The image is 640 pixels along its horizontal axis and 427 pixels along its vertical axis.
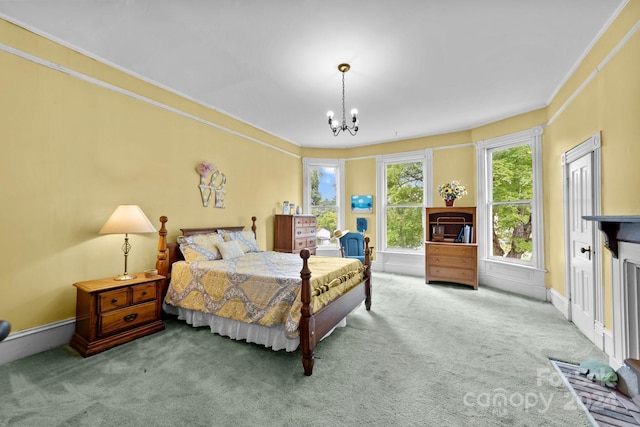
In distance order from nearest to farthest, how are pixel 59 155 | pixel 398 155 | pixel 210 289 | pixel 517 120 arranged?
1. pixel 59 155
2. pixel 210 289
3. pixel 517 120
4. pixel 398 155

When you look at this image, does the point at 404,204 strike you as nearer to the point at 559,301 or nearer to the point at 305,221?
the point at 305,221

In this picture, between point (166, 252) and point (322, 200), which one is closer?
point (166, 252)

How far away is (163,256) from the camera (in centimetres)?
348

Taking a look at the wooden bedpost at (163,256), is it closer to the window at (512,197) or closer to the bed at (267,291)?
the bed at (267,291)

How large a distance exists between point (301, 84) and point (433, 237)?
3770 mm

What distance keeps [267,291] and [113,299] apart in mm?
1538

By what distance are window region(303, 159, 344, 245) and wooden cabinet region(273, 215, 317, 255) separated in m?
0.84

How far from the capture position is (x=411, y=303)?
412 cm

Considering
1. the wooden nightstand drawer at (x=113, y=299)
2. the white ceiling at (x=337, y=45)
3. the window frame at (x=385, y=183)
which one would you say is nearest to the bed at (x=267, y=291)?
the wooden nightstand drawer at (x=113, y=299)

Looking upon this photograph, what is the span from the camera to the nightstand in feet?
8.63

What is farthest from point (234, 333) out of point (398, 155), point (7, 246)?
point (398, 155)

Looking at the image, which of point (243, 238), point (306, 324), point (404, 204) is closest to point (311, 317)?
point (306, 324)

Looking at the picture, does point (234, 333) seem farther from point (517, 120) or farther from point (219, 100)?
point (517, 120)

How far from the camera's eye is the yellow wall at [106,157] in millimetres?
2473
